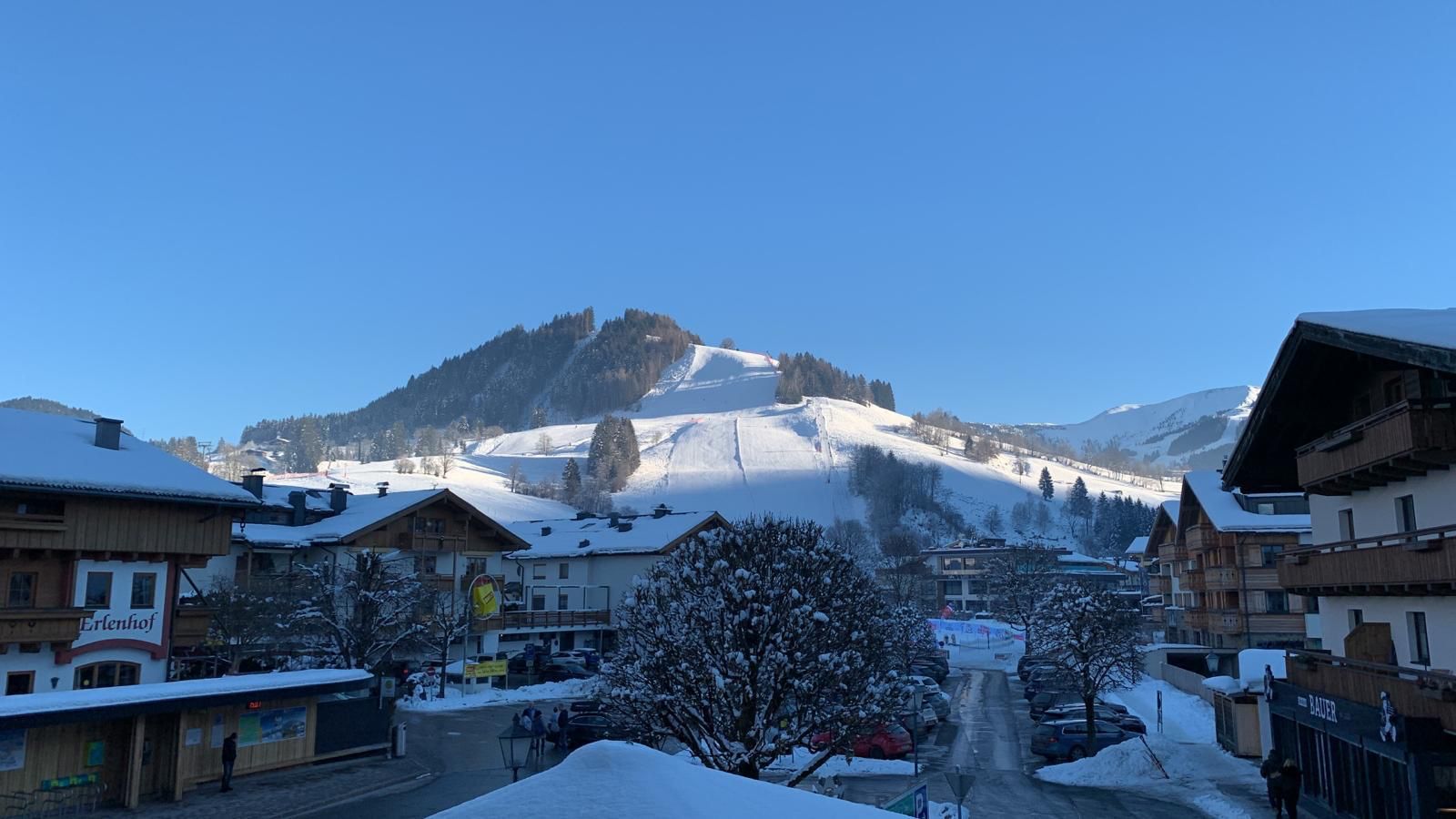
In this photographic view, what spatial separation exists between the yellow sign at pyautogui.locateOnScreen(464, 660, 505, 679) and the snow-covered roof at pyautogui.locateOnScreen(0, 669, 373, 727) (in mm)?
18142

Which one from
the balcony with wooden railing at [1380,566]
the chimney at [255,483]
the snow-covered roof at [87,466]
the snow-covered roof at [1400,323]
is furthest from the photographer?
the chimney at [255,483]

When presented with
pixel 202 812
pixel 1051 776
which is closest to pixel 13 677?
pixel 202 812

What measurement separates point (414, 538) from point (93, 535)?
25.1 metres

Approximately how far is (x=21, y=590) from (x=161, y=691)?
10279 millimetres

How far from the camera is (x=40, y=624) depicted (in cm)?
3259

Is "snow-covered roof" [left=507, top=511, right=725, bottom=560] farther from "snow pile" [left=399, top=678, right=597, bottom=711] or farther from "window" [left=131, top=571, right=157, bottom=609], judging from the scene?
"window" [left=131, top=571, right=157, bottom=609]

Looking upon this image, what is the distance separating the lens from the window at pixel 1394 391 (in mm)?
21562

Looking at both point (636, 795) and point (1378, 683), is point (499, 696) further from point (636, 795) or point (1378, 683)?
point (636, 795)

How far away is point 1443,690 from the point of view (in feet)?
60.2

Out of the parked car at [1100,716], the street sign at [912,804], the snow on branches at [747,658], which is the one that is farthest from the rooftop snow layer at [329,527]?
the street sign at [912,804]

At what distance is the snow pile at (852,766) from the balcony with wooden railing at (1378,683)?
11809 millimetres

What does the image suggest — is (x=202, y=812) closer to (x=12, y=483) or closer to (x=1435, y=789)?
(x=12, y=483)

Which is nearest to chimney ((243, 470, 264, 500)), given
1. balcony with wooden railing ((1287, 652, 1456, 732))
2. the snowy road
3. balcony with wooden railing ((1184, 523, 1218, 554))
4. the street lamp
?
the street lamp

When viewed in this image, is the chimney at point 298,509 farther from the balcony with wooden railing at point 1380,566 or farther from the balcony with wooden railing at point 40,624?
the balcony with wooden railing at point 1380,566
